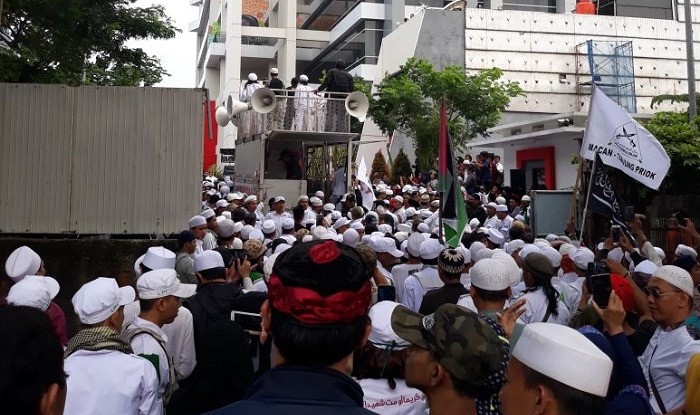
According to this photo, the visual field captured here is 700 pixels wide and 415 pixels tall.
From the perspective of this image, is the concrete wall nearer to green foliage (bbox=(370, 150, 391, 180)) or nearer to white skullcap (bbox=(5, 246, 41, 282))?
white skullcap (bbox=(5, 246, 41, 282))

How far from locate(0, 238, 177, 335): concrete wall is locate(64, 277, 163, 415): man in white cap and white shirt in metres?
5.67

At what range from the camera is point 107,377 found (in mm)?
3576

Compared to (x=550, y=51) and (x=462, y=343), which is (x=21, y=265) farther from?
(x=550, y=51)

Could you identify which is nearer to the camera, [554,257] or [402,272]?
[402,272]

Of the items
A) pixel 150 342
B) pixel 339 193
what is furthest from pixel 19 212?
pixel 339 193

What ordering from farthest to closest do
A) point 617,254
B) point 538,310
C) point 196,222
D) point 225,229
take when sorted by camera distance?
point 225,229 < point 196,222 < point 617,254 < point 538,310

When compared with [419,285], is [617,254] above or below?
above

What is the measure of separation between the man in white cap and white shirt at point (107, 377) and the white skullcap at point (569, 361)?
2.11m

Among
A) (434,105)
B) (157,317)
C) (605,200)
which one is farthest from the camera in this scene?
(434,105)

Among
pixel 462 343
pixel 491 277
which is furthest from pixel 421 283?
pixel 462 343

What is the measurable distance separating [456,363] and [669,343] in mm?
2011

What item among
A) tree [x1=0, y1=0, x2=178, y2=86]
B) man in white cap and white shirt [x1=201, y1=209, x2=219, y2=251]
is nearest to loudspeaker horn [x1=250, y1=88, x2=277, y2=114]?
tree [x1=0, y1=0, x2=178, y2=86]

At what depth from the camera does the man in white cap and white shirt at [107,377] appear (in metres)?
3.53

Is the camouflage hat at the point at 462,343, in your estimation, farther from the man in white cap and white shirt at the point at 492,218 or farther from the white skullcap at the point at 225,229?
the man in white cap and white shirt at the point at 492,218
